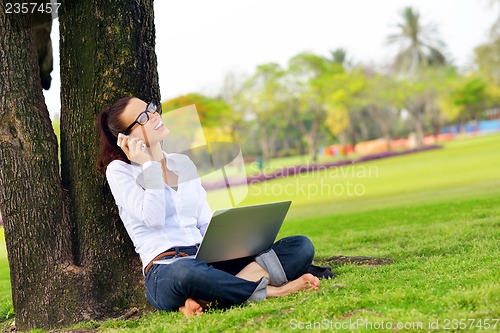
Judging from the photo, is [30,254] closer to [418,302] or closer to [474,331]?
[418,302]

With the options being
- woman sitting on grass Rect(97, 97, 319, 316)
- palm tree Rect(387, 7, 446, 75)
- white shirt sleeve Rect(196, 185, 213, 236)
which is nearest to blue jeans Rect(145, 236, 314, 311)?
woman sitting on grass Rect(97, 97, 319, 316)

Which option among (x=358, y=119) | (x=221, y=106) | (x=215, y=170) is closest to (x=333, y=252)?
(x=215, y=170)

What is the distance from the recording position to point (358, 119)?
55.4m

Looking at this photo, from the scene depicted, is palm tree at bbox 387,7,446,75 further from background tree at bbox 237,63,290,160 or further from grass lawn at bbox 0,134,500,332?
grass lawn at bbox 0,134,500,332

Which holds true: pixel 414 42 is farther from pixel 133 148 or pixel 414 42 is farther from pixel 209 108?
pixel 133 148

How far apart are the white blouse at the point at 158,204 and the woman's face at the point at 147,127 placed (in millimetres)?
162

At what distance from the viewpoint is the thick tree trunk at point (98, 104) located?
4.09 m

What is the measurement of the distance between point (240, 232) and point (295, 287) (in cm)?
42

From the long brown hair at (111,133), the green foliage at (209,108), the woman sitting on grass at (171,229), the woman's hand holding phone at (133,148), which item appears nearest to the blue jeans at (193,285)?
the woman sitting on grass at (171,229)

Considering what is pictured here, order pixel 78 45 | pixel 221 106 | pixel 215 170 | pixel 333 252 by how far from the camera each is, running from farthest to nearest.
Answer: pixel 221 106
pixel 333 252
pixel 78 45
pixel 215 170

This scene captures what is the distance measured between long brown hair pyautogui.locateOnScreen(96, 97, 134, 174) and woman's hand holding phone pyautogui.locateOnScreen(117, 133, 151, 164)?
0.09 metres

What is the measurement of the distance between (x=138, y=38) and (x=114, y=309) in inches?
67.8

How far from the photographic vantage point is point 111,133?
3.71 meters

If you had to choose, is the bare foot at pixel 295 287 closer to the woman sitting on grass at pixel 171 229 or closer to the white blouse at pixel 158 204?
the woman sitting on grass at pixel 171 229
